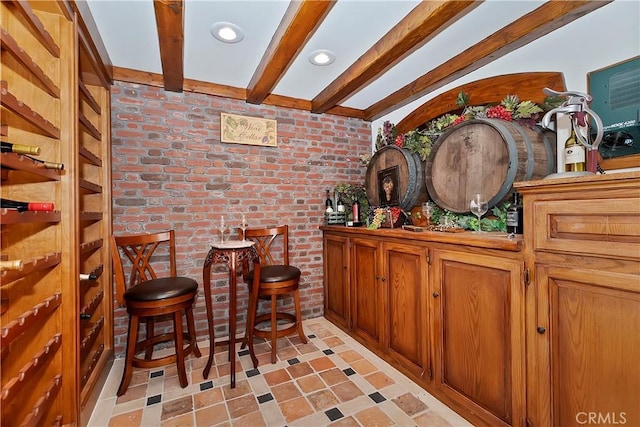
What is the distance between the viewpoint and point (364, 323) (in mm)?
2451

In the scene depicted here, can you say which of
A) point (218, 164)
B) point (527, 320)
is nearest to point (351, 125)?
point (218, 164)

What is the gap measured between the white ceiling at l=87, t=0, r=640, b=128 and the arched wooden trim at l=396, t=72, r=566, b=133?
0.05m

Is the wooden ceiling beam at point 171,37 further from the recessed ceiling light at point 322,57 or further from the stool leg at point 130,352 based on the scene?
the stool leg at point 130,352

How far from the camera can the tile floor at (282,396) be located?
1621 mm

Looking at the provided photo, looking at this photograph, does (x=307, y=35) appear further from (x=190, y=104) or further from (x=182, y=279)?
(x=182, y=279)

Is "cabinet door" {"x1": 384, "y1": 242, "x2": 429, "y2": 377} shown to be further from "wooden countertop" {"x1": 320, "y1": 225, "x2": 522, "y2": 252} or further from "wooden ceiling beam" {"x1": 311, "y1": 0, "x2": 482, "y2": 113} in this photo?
"wooden ceiling beam" {"x1": 311, "y1": 0, "x2": 482, "y2": 113}

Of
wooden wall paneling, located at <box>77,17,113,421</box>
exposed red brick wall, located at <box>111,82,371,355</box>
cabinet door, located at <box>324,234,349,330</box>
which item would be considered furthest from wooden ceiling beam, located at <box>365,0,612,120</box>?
wooden wall paneling, located at <box>77,17,113,421</box>

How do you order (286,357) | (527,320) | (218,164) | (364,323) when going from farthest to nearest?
(218,164) → (364,323) → (286,357) → (527,320)

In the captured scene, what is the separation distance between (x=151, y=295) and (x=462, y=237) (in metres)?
1.93

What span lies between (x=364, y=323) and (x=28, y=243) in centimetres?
223

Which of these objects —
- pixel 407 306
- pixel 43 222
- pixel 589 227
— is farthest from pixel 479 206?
pixel 43 222

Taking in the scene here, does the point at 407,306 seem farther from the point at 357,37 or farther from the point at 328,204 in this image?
the point at 357,37

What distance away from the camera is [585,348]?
1112 millimetres

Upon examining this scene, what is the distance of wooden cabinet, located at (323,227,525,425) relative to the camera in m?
1.36
